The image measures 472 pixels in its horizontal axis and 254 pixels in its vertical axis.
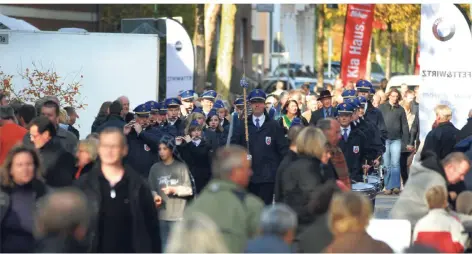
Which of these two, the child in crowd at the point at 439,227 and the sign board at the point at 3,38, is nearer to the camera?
the child in crowd at the point at 439,227

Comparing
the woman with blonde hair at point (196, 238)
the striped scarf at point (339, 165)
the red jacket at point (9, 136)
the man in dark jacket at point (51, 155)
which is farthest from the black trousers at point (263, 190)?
the woman with blonde hair at point (196, 238)

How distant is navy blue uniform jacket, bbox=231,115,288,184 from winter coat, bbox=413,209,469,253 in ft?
18.6

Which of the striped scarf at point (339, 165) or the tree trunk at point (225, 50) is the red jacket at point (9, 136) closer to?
the striped scarf at point (339, 165)

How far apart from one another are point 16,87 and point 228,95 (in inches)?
466

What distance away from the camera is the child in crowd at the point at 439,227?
9.20 meters

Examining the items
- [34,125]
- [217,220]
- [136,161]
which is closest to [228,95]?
[136,161]

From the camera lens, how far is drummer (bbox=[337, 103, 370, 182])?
15078 mm

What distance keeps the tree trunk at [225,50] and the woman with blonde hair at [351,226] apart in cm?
2516

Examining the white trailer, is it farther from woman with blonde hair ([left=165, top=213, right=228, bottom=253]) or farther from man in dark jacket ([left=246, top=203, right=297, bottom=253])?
woman with blonde hair ([left=165, top=213, right=228, bottom=253])

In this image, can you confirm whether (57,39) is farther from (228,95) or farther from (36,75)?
(228,95)

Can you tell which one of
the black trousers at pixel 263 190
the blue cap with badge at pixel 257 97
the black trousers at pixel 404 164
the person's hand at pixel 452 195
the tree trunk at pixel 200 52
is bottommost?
the black trousers at pixel 404 164

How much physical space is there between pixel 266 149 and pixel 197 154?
848 mm

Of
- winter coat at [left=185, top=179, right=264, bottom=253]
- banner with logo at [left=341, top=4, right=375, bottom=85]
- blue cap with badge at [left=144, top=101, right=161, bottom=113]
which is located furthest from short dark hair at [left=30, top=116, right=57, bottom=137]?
banner with logo at [left=341, top=4, right=375, bottom=85]

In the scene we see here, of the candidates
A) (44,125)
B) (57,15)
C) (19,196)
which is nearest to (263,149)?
(44,125)
